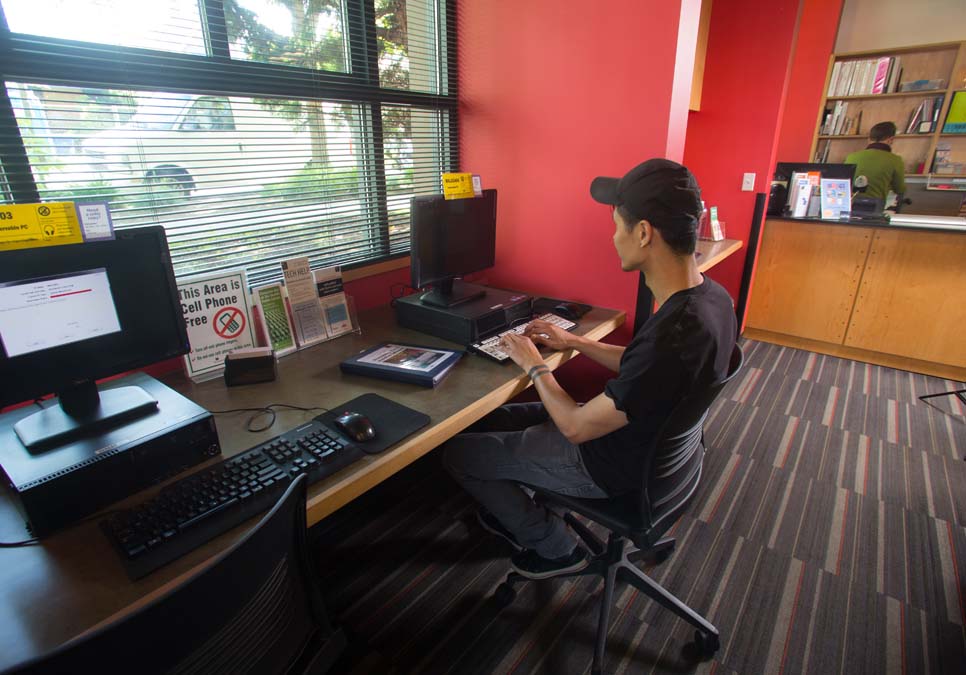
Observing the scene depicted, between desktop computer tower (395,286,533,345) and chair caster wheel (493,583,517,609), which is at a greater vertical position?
desktop computer tower (395,286,533,345)

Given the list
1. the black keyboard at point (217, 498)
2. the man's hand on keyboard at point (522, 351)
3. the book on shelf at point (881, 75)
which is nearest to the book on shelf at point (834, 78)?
the book on shelf at point (881, 75)

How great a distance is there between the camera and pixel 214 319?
1.51 m

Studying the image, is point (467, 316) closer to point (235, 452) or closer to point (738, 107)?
point (235, 452)

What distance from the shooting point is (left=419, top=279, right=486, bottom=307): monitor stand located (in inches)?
72.8

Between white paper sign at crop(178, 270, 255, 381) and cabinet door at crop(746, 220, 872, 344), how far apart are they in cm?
362

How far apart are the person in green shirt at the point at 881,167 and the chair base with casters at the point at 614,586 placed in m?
4.01

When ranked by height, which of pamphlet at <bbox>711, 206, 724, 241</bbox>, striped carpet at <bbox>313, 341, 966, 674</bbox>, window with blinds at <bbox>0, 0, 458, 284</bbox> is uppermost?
window with blinds at <bbox>0, 0, 458, 284</bbox>

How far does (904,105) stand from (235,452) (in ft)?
20.1

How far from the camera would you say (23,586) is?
80cm

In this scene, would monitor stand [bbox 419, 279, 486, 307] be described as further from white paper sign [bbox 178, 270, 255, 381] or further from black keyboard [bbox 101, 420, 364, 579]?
black keyboard [bbox 101, 420, 364, 579]

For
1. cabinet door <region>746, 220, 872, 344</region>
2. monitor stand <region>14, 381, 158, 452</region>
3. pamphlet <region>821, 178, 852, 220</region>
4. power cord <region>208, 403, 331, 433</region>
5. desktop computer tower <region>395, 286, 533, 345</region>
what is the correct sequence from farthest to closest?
pamphlet <region>821, 178, 852, 220</region> → cabinet door <region>746, 220, 872, 344</region> → desktop computer tower <region>395, 286, 533, 345</region> → power cord <region>208, 403, 331, 433</region> → monitor stand <region>14, 381, 158, 452</region>

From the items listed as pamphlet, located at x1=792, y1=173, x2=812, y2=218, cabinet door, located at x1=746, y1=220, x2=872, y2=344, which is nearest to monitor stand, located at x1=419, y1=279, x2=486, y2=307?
cabinet door, located at x1=746, y1=220, x2=872, y2=344

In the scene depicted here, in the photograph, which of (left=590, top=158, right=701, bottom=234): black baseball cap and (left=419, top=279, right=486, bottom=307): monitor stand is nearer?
(left=590, top=158, right=701, bottom=234): black baseball cap

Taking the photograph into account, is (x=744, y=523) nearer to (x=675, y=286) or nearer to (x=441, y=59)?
(x=675, y=286)
